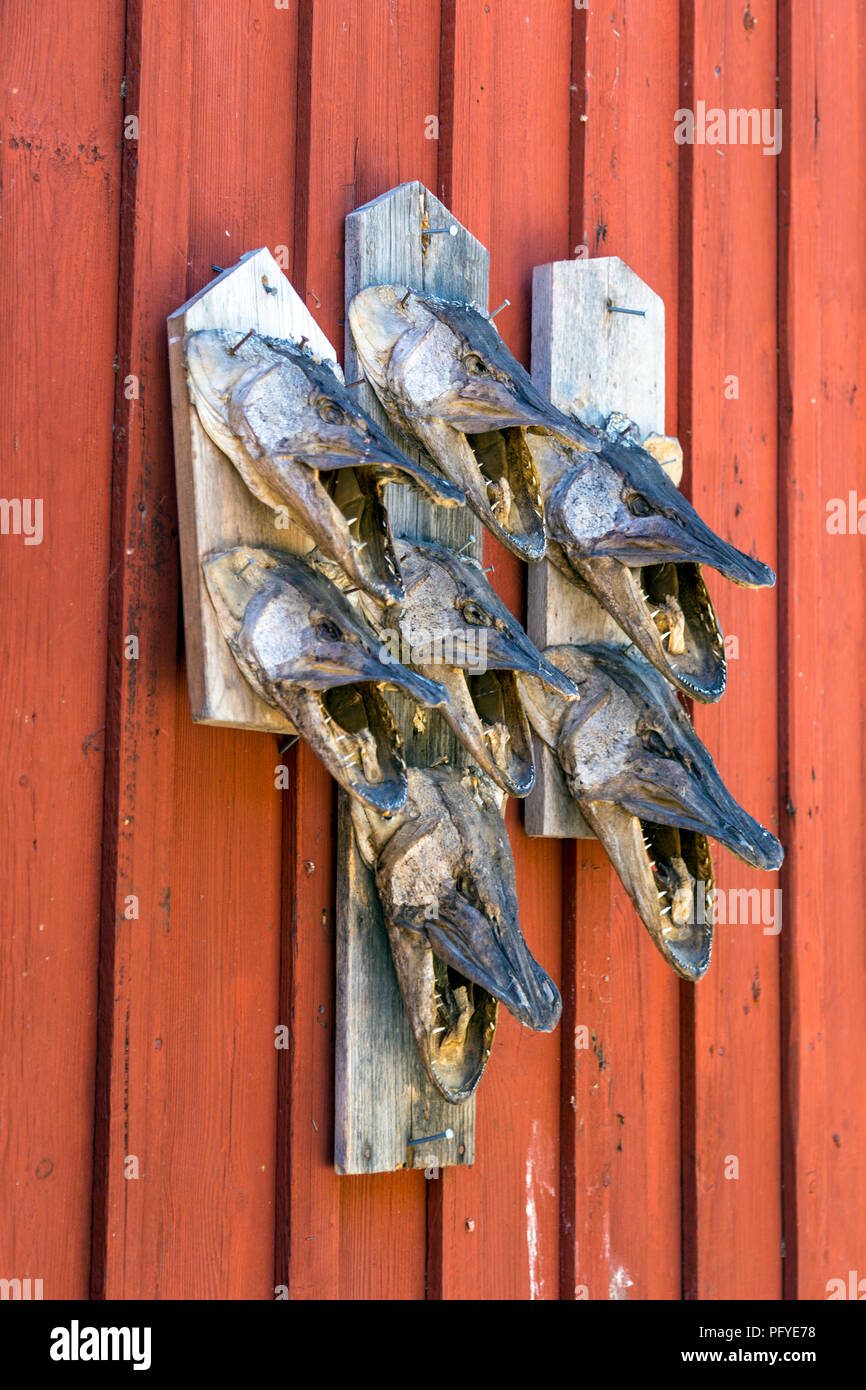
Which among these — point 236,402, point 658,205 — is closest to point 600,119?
point 658,205

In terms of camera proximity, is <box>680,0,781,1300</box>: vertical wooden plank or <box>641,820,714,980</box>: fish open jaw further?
<box>680,0,781,1300</box>: vertical wooden plank

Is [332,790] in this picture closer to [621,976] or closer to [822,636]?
[621,976]

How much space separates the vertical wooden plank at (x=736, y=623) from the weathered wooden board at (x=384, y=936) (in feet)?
2.62

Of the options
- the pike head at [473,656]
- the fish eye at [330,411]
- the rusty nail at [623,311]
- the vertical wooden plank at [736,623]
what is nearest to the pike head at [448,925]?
the pike head at [473,656]

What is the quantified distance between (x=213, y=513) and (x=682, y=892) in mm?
1131

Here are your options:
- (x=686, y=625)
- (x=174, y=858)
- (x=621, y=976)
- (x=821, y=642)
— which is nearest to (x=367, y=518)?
(x=174, y=858)

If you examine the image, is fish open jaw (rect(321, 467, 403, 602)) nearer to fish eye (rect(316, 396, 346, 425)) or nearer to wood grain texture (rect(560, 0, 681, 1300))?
fish eye (rect(316, 396, 346, 425))

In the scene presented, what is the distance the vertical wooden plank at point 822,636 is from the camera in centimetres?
354

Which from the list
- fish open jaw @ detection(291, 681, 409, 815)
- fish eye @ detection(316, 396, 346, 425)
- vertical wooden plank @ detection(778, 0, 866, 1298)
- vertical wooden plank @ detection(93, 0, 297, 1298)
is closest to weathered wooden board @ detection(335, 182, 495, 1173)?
vertical wooden plank @ detection(93, 0, 297, 1298)

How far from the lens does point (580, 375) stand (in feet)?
9.86

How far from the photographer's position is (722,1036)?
3.32 meters

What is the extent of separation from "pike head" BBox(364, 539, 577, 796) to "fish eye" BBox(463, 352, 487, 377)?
31 cm

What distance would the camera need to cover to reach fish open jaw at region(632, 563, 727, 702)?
2836mm

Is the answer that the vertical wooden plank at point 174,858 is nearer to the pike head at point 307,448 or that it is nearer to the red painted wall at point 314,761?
the red painted wall at point 314,761
